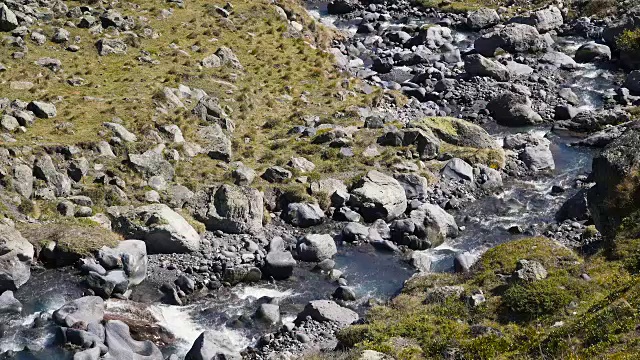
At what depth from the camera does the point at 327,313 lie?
3116cm

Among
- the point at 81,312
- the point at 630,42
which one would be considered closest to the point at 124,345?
the point at 81,312

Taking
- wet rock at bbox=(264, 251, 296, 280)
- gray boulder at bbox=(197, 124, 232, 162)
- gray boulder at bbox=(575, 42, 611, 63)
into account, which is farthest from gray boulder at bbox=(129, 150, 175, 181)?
gray boulder at bbox=(575, 42, 611, 63)

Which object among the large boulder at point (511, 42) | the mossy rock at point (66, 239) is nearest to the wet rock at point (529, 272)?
the mossy rock at point (66, 239)

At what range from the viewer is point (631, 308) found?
22.6 m

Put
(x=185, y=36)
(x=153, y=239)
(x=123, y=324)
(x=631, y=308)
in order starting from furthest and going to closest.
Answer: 1. (x=185, y=36)
2. (x=153, y=239)
3. (x=123, y=324)
4. (x=631, y=308)

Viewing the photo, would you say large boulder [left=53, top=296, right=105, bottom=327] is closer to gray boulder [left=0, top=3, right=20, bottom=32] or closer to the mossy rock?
the mossy rock

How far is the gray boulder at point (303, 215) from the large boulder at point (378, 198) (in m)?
2.07

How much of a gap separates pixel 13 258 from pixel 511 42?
45164 millimetres

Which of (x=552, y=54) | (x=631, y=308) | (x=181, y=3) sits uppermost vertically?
(x=631, y=308)

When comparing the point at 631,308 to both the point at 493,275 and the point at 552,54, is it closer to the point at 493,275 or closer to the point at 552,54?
the point at 493,275

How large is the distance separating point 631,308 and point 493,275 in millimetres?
8505

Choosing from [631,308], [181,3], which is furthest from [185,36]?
[631,308]

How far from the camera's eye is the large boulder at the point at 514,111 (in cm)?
5259

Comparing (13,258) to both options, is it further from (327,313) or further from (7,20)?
(7,20)
